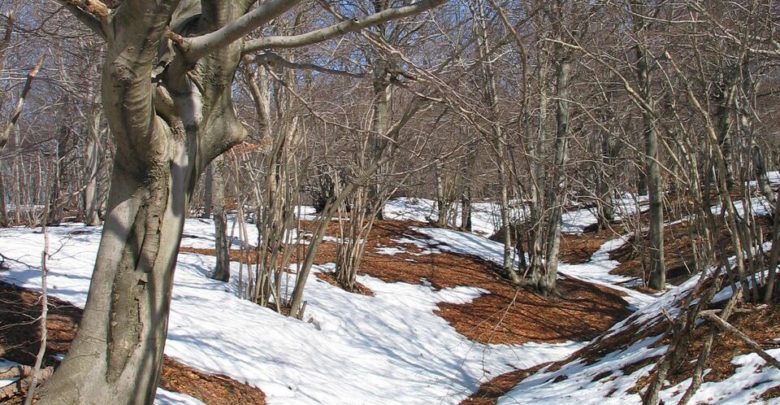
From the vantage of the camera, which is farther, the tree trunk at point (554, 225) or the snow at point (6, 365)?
the tree trunk at point (554, 225)

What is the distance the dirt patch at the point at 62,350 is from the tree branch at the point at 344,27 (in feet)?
6.85

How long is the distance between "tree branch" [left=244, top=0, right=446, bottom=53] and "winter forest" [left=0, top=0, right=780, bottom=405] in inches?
0.5

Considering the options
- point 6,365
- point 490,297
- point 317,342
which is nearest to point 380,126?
point 490,297

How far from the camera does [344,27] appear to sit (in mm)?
2723

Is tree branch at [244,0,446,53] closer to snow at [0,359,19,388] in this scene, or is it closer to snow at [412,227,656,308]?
snow at [0,359,19,388]

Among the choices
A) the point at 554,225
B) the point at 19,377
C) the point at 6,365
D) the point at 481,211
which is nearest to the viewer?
the point at 19,377

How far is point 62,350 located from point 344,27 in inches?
109

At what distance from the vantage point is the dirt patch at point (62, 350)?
379 cm

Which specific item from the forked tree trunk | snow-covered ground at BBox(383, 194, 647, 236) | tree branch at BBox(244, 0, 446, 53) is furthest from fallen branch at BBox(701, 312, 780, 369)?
snow-covered ground at BBox(383, 194, 647, 236)

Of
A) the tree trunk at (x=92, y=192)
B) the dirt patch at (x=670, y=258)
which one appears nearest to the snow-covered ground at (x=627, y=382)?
the dirt patch at (x=670, y=258)

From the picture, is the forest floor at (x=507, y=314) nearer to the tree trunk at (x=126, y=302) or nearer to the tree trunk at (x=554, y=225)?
the tree trunk at (x=554, y=225)

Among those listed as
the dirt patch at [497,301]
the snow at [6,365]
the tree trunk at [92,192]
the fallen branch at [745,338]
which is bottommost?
the dirt patch at [497,301]

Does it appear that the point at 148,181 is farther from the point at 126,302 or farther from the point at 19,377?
the point at 19,377

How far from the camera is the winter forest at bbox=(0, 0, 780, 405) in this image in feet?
9.07
